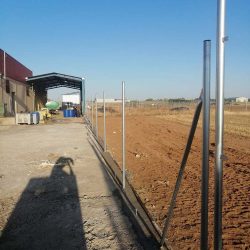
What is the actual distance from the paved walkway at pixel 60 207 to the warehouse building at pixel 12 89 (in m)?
17.7

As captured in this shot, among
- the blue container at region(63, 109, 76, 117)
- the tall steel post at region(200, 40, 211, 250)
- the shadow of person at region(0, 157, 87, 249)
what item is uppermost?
the tall steel post at region(200, 40, 211, 250)

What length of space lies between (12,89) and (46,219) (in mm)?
26054

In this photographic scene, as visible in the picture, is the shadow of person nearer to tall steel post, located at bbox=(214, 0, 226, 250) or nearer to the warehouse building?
tall steel post, located at bbox=(214, 0, 226, 250)

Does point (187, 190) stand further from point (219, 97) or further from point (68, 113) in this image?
point (68, 113)

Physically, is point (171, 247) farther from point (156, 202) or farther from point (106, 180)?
point (106, 180)

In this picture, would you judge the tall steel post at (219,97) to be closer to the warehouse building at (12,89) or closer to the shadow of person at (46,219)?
the shadow of person at (46,219)

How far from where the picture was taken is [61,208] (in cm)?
570

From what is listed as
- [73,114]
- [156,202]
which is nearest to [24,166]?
[156,202]

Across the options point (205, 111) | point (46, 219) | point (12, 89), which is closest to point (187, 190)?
point (46, 219)

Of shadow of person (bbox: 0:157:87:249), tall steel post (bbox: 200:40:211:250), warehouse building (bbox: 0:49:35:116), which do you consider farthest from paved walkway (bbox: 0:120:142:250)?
warehouse building (bbox: 0:49:35:116)

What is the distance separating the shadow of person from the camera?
14.5 feet

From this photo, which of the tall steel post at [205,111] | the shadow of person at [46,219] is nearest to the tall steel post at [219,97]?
the tall steel post at [205,111]

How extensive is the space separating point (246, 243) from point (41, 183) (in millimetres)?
4766

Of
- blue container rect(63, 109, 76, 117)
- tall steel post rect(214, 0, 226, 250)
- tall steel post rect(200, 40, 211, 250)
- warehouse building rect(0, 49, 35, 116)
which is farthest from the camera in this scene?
blue container rect(63, 109, 76, 117)
